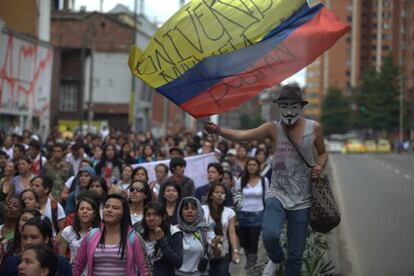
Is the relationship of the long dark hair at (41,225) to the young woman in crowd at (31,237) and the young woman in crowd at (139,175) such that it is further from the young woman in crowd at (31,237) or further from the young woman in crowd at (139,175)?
the young woman in crowd at (139,175)

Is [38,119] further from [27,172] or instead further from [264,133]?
[264,133]

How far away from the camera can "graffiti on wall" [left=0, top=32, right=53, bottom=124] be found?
30.3 meters

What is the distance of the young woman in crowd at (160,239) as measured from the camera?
23.6ft

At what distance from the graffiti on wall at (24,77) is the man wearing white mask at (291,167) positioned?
2162cm

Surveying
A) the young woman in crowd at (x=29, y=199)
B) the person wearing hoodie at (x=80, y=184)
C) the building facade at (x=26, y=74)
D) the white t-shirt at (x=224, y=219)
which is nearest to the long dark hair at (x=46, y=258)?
the young woman in crowd at (x=29, y=199)

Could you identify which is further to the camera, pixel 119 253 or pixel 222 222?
pixel 222 222

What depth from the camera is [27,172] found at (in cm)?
1165

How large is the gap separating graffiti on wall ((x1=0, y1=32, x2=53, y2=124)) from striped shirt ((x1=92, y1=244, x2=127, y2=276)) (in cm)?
2252

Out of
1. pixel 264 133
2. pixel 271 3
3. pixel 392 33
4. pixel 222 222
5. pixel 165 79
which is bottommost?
pixel 222 222

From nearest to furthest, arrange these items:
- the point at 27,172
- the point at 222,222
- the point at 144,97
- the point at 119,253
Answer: the point at 119,253
the point at 222,222
the point at 27,172
the point at 144,97

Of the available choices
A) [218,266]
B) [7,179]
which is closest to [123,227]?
[218,266]

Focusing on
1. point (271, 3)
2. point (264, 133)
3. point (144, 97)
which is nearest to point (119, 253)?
point (264, 133)

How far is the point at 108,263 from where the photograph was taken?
6008mm

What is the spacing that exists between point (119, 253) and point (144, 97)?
219 feet
